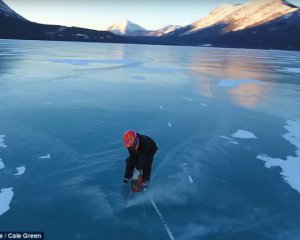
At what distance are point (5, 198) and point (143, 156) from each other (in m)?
2.29

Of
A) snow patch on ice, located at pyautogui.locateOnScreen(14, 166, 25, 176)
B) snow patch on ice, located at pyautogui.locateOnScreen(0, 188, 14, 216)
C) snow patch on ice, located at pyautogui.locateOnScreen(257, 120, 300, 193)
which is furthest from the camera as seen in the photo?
snow patch on ice, located at pyautogui.locateOnScreen(257, 120, 300, 193)

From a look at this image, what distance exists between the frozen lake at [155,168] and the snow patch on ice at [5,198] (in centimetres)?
2

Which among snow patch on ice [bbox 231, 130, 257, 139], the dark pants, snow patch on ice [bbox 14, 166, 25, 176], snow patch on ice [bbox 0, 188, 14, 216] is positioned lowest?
snow patch on ice [bbox 231, 130, 257, 139]

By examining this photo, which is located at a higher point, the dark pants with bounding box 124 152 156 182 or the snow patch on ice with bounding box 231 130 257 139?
the dark pants with bounding box 124 152 156 182

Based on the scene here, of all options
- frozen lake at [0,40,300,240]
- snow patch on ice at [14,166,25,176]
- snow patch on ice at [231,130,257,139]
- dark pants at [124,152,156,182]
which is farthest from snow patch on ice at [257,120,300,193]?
snow patch on ice at [14,166,25,176]

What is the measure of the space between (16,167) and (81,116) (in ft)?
12.8

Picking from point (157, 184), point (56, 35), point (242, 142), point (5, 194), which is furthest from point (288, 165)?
point (56, 35)

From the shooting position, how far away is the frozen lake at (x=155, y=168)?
4.81 m

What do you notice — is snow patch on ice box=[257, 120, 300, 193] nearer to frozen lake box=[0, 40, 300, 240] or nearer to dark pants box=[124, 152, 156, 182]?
frozen lake box=[0, 40, 300, 240]

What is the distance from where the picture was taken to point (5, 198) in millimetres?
5316

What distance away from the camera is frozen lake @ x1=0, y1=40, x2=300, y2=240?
481 cm

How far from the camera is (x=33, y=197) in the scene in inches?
212

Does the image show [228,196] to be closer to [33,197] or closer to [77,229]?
[77,229]

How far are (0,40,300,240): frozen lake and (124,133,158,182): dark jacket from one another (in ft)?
1.42
